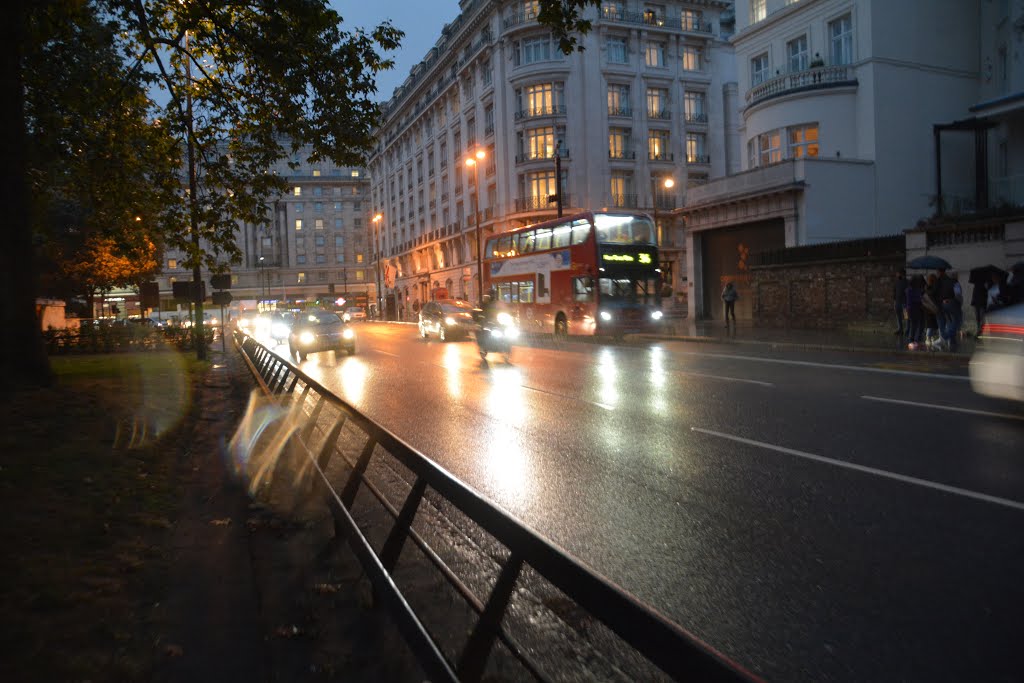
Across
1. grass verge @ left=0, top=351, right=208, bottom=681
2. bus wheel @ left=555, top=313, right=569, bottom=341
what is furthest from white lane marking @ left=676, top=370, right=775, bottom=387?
bus wheel @ left=555, top=313, right=569, bottom=341

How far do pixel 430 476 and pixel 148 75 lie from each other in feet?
37.2

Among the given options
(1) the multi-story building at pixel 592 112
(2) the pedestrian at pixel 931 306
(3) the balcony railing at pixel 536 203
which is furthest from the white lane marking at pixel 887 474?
(3) the balcony railing at pixel 536 203

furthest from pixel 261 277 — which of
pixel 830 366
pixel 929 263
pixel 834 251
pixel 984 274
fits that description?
A: pixel 830 366

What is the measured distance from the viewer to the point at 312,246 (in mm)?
120000

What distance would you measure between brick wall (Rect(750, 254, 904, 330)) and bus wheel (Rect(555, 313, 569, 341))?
8098 mm

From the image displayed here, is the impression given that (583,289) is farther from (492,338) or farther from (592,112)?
(592,112)

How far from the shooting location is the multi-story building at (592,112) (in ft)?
Answer: 177

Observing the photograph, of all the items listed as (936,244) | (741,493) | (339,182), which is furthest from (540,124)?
(339,182)

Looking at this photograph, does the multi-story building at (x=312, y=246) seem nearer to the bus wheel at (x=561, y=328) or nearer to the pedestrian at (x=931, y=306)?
the bus wheel at (x=561, y=328)

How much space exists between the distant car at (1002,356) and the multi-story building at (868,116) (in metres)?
21.4

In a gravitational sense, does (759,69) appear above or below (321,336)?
above

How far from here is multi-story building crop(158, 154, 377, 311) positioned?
119125 mm

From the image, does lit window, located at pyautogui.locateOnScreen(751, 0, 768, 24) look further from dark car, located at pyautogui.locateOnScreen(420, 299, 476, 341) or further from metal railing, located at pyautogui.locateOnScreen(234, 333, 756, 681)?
metal railing, located at pyautogui.locateOnScreen(234, 333, 756, 681)

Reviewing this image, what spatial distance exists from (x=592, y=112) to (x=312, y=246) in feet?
252
